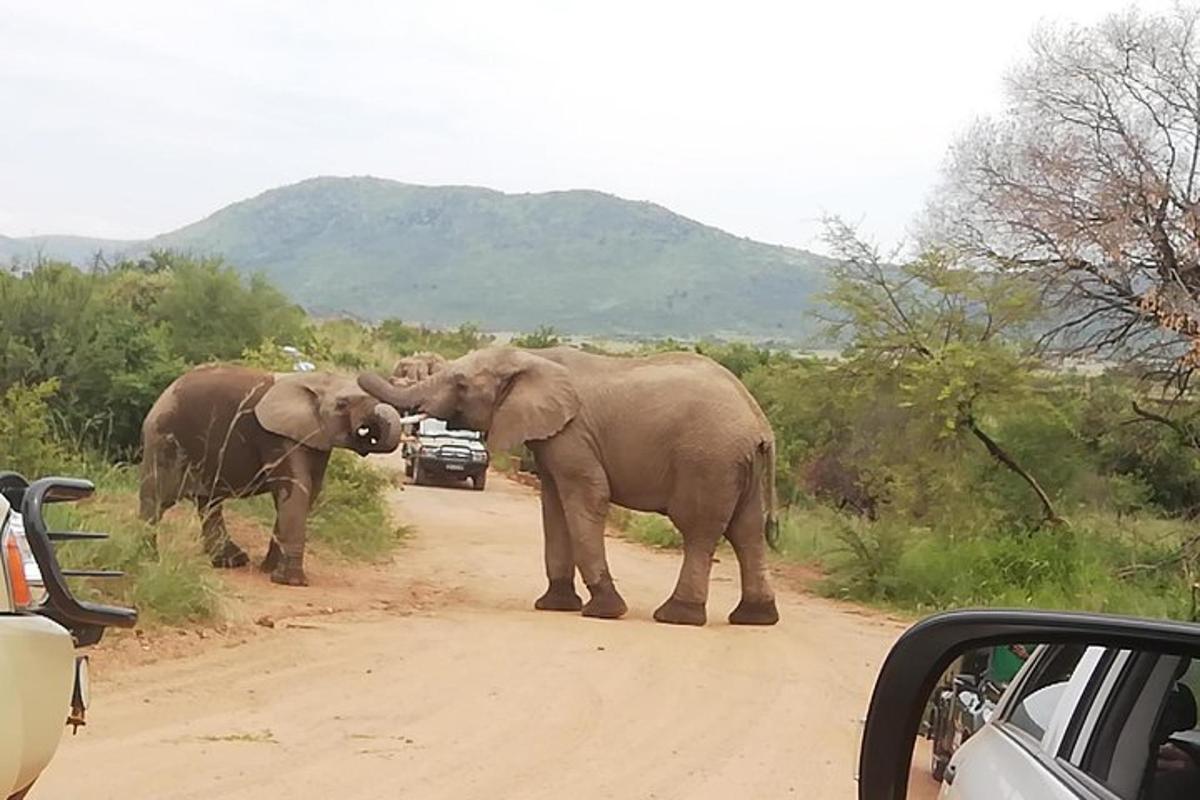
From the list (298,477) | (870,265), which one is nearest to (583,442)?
(298,477)

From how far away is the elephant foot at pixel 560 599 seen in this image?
14508 mm

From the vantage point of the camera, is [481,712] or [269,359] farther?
[269,359]

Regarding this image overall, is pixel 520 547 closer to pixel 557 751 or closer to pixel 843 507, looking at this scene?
pixel 843 507

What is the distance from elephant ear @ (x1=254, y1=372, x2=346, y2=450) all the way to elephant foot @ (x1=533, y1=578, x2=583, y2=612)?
259cm

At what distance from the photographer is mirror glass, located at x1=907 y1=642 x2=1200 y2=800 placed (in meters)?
2.30

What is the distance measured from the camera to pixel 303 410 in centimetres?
1512

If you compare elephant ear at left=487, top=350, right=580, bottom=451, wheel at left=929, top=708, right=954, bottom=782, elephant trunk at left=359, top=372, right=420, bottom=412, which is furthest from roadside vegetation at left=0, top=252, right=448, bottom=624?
wheel at left=929, top=708, right=954, bottom=782

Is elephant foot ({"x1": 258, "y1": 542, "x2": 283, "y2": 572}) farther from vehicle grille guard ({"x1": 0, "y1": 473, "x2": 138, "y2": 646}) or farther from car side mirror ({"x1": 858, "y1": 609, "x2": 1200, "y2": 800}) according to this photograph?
car side mirror ({"x1": 858, "y1": 609, "x2": 1200, "y2": 800})

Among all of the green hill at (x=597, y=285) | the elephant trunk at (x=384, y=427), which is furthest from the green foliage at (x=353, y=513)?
the green hill at (x=597, y=285)

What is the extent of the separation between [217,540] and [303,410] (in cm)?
151

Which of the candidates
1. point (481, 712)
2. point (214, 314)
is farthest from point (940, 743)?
point (214, 314)

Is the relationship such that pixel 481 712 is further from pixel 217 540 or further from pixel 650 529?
pixel 650 529

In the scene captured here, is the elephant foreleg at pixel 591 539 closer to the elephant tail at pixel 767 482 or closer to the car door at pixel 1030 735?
the elephant tail at pixel 767 482

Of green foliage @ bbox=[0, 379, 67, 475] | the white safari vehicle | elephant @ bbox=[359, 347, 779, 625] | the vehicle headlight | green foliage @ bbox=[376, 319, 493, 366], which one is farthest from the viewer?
green foliage @ bbox=[376, 319, 493, 366]
